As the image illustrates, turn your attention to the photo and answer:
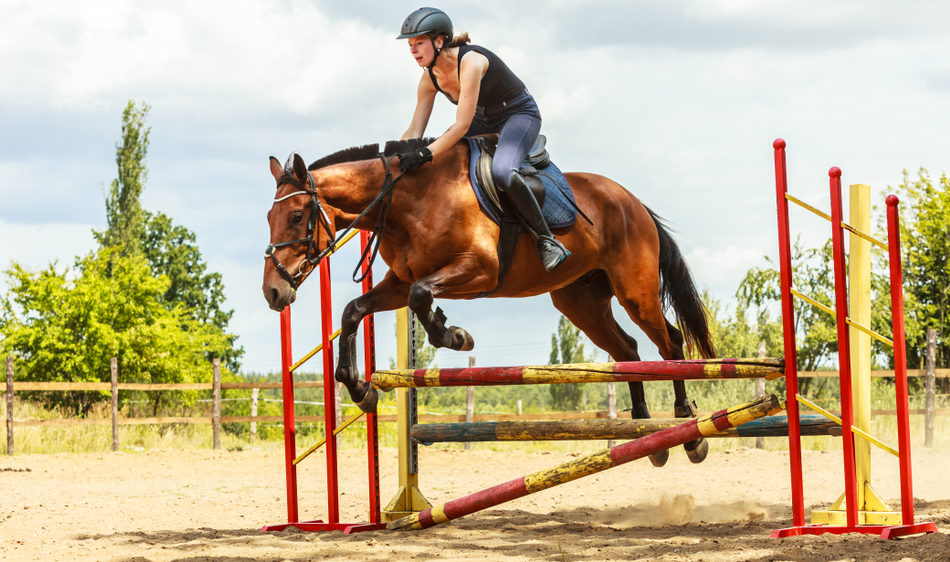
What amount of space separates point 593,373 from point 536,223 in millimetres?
950

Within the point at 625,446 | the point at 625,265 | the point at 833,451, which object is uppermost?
the point at 625,265

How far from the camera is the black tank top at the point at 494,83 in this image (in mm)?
4855

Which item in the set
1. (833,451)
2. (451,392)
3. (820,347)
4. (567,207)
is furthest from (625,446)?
(451,392)

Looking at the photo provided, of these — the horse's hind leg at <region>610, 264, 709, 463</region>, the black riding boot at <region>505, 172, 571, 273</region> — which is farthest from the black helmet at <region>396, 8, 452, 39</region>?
the horse's hind leg at <region>610, 264, 709, 463</region>

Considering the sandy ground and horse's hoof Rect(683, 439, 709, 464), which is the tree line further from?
horse's hoof Rect(683, 439, 709, 464)

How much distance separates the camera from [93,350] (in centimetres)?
1866

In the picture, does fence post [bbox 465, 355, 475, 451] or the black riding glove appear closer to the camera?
the black riding glove

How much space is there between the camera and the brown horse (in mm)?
4383

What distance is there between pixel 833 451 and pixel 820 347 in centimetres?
598

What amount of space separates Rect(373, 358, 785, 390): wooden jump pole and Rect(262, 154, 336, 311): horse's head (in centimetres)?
61

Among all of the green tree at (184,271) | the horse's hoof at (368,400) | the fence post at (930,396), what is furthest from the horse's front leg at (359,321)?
the green tree at (184,271)

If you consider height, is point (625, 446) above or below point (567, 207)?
below

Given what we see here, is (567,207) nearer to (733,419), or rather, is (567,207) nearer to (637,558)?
(733,419)

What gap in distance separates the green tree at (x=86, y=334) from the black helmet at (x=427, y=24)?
15.6 metres
